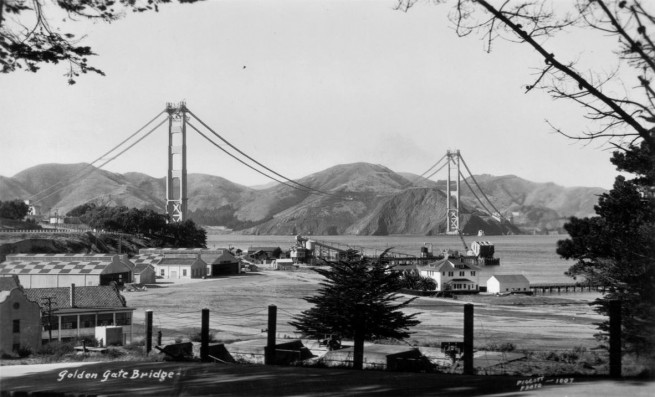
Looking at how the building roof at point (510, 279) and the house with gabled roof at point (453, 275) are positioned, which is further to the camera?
the house with gabled roof at point (453, 275)

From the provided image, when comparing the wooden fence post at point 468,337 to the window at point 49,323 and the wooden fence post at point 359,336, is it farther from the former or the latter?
the window at point 49,323

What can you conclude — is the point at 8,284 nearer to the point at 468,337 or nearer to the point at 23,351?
the point at 23,351

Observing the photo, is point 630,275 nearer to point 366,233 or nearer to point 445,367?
point 445,367

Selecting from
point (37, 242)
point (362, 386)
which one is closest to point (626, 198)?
point (362, 386)

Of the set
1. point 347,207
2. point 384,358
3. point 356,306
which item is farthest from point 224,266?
point 347,207

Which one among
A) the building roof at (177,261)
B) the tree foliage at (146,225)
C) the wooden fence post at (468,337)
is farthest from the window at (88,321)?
the tree foliage at (146,225)
